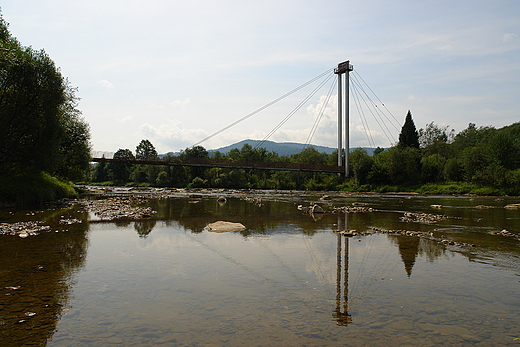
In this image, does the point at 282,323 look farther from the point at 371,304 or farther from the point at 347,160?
the point at 347,160

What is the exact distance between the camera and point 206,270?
26.9 feet

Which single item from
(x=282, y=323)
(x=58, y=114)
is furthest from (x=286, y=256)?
(x=58, y=114)

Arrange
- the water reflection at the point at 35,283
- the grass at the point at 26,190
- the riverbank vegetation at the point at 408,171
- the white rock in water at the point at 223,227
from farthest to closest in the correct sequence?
the riverbank vegetation at the point at 408,171 < the grass at the point at 26,190 < the white rock in water at the point at 223,227 < the water reflection at the point at 35,283

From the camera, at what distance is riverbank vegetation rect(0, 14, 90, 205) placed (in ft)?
79.3

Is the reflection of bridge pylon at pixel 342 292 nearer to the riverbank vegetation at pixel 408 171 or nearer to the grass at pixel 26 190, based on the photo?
the grass at pixel 26 190

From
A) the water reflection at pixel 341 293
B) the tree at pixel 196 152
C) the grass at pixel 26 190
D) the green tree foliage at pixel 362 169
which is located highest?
the tree at pixel 196 152

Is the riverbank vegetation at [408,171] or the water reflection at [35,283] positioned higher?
the riverbank vegetation at [408,171]

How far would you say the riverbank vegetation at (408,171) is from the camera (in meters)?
54.7

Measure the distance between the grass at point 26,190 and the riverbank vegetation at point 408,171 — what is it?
36.1 m

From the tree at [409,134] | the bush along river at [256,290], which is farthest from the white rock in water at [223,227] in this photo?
the tree at [409,134]

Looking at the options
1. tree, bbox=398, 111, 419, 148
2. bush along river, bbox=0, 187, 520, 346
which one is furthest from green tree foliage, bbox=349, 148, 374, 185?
bush along river, bbox=0, 187, 520, 346

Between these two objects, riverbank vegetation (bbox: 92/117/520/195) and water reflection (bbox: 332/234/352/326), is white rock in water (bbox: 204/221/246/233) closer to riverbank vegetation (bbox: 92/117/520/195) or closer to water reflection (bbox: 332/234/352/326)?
water reflection (bbox: 332/234/352/326)

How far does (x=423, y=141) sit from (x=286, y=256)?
91734 mm

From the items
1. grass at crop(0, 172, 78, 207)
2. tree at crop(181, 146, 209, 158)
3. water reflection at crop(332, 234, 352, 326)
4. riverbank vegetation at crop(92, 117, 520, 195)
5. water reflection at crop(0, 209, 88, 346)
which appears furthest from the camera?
tree at crop(181, 146, 209, 158)
